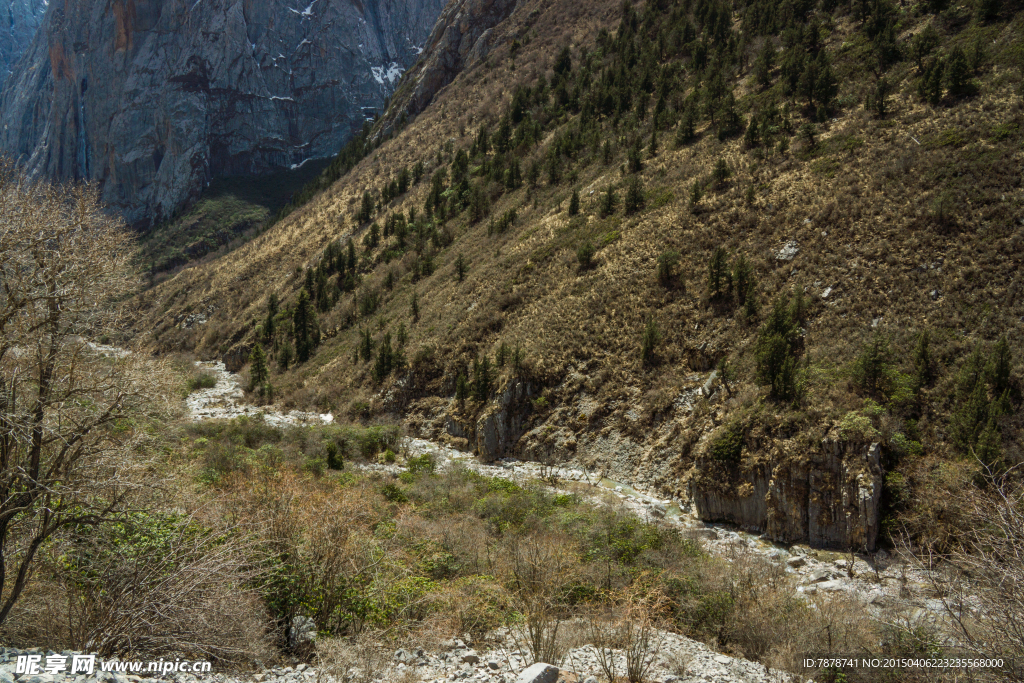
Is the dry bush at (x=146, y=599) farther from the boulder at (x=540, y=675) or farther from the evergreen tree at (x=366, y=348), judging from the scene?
the evergreen tree at (x=366, y=348)

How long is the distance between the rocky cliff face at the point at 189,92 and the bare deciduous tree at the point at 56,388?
394 feet

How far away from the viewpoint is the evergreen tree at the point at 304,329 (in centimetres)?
3591

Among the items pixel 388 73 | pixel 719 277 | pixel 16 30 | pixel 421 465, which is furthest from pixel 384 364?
pixel 16 30

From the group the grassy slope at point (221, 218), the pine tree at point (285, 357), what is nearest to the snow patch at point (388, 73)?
the grassy slope at point (221, 218)

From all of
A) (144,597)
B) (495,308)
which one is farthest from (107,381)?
(495,308)

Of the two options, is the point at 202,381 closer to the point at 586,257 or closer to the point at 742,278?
the point at 586,257

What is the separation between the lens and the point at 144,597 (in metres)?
5.56

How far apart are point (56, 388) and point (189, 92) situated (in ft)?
437

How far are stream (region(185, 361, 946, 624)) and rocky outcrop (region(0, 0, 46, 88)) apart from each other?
25213cm

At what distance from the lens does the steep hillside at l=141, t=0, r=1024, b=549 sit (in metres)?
12.7

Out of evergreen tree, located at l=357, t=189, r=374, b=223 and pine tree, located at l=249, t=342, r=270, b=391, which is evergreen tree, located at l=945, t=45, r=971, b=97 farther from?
evergreen tree, located at l=357, t=189, r=374, b=223

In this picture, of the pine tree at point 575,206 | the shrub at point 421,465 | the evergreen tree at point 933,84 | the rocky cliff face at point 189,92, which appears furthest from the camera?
the rocky cliff face at point 189,92

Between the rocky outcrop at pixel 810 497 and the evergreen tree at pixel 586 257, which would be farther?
the evergreen tree at pixel 586 257

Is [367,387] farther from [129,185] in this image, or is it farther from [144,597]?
[129,185]
